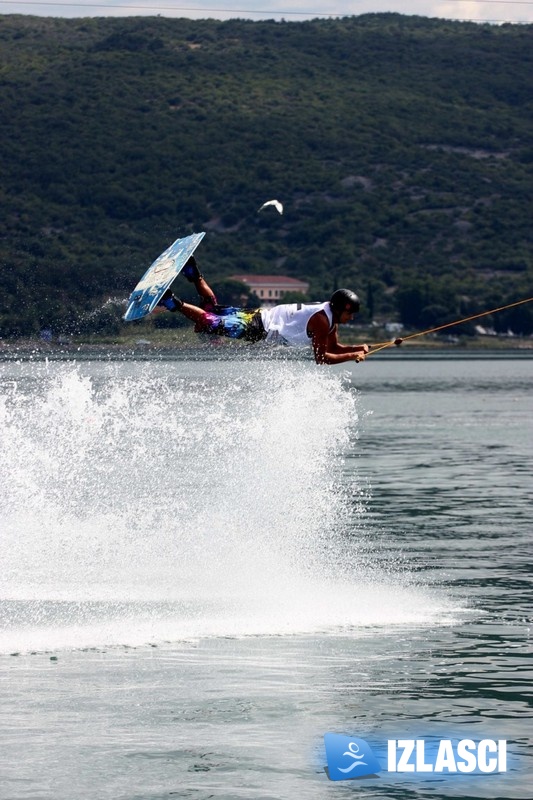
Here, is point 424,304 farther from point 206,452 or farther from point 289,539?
point 289,539

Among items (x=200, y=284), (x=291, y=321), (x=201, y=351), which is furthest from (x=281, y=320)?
(x=201, y=351)

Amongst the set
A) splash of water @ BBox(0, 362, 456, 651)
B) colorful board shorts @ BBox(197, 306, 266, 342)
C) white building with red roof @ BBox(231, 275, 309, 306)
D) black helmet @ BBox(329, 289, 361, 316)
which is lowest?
white building with red roof @ BBox(231, 275, 309, 306)

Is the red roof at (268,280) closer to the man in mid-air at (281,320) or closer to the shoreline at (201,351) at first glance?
the shoreline at (201,351)

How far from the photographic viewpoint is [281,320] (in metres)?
15.0

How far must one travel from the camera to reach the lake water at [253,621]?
11.3 metres

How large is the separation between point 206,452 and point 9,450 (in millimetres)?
21647

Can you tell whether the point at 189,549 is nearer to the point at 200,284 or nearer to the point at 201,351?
the point at 200,284

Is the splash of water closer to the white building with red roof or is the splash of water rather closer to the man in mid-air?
the man in mid-air

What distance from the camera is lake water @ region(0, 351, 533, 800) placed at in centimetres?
1131

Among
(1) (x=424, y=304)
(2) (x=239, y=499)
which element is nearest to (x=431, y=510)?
(2) (x=239, y=499)

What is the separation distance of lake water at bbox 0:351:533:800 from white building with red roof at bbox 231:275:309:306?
4183 inches

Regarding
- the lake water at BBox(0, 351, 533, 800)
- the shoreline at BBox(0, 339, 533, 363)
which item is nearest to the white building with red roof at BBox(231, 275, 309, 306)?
the shoreline at BBox(0, 339, 533, 363)

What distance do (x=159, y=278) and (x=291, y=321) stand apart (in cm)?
138

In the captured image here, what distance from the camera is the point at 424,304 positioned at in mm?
149500
